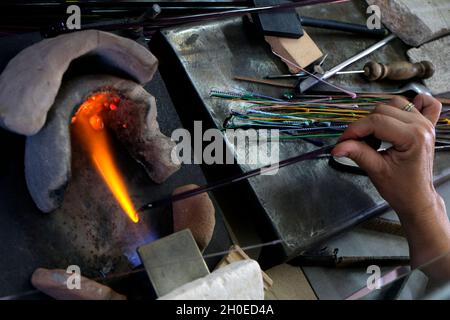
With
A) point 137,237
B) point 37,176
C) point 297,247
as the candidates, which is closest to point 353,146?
point 297,247

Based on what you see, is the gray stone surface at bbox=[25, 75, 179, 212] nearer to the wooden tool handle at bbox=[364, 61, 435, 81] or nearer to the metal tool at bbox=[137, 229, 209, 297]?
the metal tool at bbox=[137, 229, 209, 297]

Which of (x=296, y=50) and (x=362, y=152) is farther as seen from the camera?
(x=296, y=50)

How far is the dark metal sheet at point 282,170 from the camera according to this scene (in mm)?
1668

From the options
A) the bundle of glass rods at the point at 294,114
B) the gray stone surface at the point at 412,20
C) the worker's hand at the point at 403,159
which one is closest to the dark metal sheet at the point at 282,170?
the bundle of glass rods at the point at 294,114

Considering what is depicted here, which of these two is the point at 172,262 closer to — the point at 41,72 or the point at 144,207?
the point at 144,207

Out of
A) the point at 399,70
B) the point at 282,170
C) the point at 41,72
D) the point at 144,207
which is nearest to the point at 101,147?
the point at 144,207

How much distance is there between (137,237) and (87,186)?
199 millimetres

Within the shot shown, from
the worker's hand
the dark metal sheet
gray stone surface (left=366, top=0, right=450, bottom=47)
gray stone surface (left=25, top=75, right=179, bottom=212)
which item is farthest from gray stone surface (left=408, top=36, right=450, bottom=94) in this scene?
gray stone surface (left=25, top=75, right=179, bottom=212)

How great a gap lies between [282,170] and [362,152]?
0.94 ft

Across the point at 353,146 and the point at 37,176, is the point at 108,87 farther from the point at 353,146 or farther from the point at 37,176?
the point at 353,146

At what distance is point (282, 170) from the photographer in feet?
5.71

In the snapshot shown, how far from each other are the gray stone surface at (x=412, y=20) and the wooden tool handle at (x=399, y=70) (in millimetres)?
177

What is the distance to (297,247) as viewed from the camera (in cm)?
162

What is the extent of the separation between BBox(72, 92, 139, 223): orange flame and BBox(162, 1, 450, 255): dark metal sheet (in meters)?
0.39
